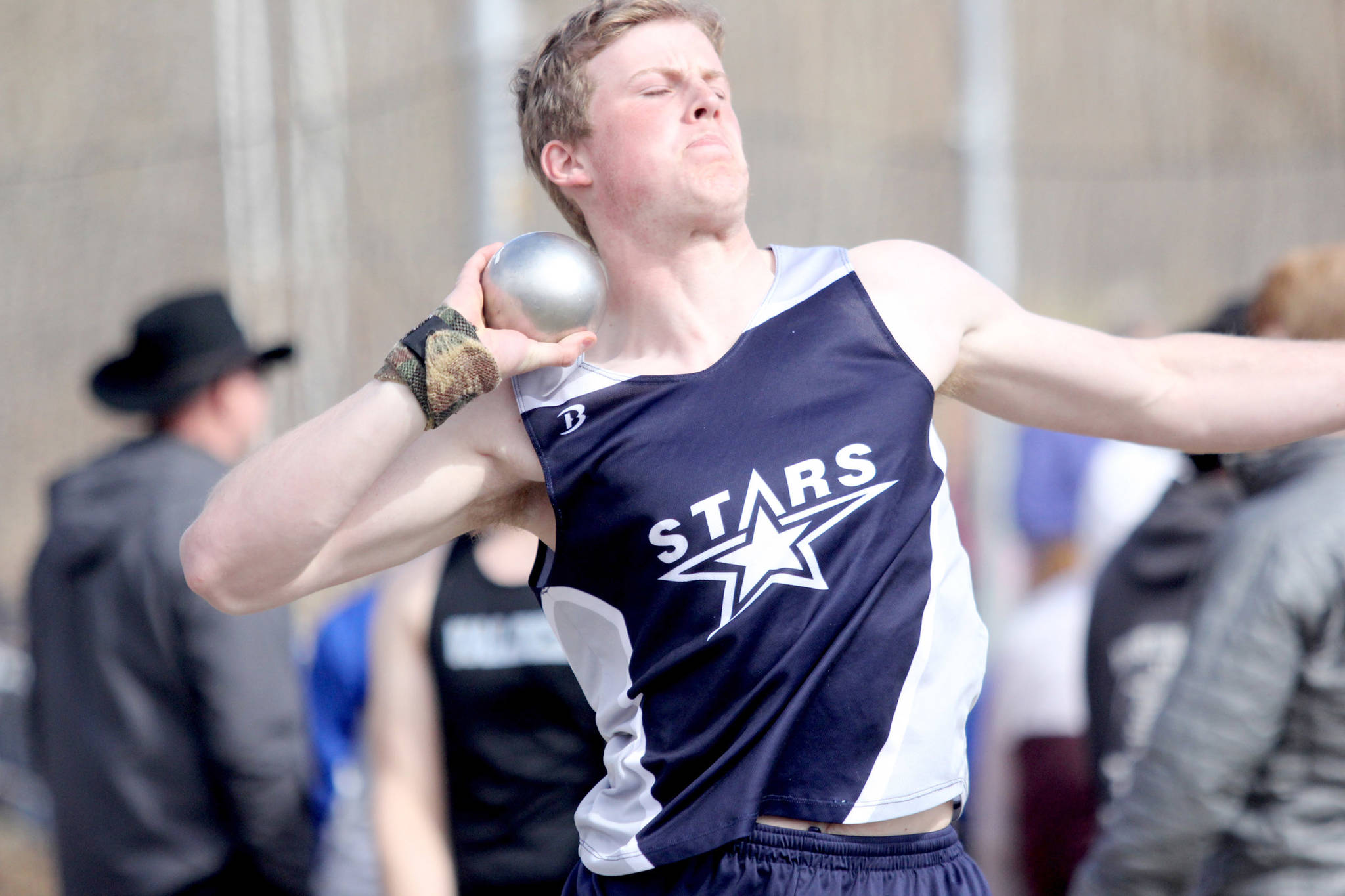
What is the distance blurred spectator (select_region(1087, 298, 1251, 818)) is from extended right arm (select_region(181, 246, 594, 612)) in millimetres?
2393

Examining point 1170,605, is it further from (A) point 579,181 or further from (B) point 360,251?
(B) point 360,251

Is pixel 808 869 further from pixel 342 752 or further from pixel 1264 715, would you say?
pixel 342 752

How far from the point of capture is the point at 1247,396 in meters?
2.28

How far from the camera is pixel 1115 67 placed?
7469 millimetres

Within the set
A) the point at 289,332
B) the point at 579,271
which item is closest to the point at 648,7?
the point at 579,271

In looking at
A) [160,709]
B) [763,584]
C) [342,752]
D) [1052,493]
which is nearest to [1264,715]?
[763,584]

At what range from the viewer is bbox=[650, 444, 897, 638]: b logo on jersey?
2.02m

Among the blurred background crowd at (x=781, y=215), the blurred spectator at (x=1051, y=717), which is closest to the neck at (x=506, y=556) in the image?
the blurred background crowd at (x=781, y=215)

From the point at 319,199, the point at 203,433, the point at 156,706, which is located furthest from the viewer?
the point at 319,199

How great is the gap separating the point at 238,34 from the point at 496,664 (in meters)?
3.95

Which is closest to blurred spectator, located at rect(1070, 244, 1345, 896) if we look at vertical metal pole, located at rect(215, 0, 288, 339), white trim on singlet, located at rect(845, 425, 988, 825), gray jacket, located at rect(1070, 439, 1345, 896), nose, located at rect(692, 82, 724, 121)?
gray jacket, located at rect(1070, 439, 1345, 896)

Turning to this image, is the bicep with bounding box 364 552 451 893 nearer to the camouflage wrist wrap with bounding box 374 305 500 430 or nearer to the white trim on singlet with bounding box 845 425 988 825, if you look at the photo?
the camouflage wrist wrap with bounding box 374 305 500 430

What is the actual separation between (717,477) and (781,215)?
13.4ft

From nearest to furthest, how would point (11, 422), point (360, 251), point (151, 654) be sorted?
point (151, 654) < point (360, 251) < point (11, 422)
